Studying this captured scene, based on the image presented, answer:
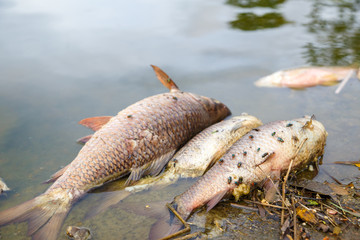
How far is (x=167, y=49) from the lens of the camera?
7.35 metres

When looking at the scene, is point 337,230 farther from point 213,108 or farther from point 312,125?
point 213,108

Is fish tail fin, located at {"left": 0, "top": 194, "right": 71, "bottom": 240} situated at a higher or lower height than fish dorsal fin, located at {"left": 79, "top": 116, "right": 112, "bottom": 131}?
lower

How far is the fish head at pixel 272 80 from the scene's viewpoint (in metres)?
5.81

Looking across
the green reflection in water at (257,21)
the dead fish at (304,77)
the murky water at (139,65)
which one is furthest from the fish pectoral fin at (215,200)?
the green reflection in water at (257,21)

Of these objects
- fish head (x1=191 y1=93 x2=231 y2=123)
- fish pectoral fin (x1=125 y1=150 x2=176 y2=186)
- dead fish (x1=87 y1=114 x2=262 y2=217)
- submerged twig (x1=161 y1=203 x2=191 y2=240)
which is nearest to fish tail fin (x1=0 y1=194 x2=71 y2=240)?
dead fish (x1=87 y1=114 x2=262 y2=217)

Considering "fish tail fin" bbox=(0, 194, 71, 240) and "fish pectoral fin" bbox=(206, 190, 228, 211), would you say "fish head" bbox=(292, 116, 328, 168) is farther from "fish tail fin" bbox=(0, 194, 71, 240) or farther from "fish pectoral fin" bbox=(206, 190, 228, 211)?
"fish tail fin" bbox=(0, 194, 71, 240)

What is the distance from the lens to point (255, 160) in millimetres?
3555

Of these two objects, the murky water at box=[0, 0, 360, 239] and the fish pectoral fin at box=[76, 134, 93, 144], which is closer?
the murky water at box=[0, 0, 360, 239]

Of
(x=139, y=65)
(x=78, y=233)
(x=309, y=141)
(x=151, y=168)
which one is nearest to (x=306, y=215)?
(x=309, y=141)

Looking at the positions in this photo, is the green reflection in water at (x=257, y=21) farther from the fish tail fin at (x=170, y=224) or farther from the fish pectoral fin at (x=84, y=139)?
the fish tail fin at (x=170, y=224)

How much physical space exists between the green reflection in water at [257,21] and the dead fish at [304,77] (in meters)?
2.83

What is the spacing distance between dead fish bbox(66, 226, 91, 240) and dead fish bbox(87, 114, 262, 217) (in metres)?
0.40

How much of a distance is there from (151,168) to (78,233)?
1.07 meters

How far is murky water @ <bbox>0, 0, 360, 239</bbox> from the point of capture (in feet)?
13.0
